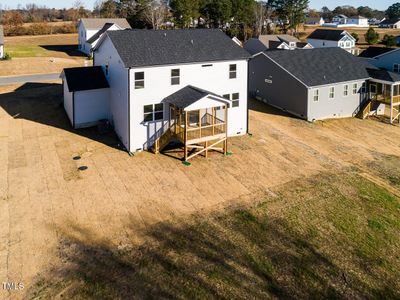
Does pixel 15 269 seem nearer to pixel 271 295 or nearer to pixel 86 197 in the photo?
pixel 86 197

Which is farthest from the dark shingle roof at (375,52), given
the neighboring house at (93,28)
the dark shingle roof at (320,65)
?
the neighboring house at (93,28)

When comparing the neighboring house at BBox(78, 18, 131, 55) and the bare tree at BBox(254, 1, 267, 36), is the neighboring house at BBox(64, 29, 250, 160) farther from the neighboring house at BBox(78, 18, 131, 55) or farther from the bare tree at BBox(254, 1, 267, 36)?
the bare tree at BBox(254, 1, 267, 36)

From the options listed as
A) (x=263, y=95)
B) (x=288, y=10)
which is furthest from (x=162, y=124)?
(x=288, y=10)

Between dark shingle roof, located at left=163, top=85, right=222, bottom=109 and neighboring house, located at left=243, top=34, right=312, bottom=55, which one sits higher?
neighboring house, located at left=243, top=34, right=312, bottom=55

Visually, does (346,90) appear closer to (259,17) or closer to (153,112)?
(153,112)

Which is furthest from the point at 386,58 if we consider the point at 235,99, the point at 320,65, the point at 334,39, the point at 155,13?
the point at 155,13

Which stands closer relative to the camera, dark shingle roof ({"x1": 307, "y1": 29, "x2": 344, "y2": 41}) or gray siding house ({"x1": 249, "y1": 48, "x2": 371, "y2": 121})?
gray siding house ({"x1": 249, "y1": 48, "x2": 371, "y2": 121})

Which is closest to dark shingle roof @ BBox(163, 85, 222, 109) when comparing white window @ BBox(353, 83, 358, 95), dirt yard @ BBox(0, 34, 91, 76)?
white window @ BBox(353, 83, 358, 95)

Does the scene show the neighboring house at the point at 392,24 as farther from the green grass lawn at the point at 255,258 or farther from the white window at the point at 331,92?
the green grass lawn at the point at 255,258
